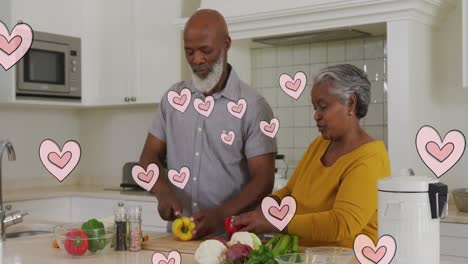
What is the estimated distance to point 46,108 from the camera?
424 centimetres

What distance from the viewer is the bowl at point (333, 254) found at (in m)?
1.39

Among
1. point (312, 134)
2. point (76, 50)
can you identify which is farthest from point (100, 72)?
point (312, 134)

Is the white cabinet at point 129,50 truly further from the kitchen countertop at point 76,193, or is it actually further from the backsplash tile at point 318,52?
the backsplash tile at point 318,52

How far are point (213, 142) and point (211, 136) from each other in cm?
2

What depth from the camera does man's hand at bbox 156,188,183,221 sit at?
2.02m
